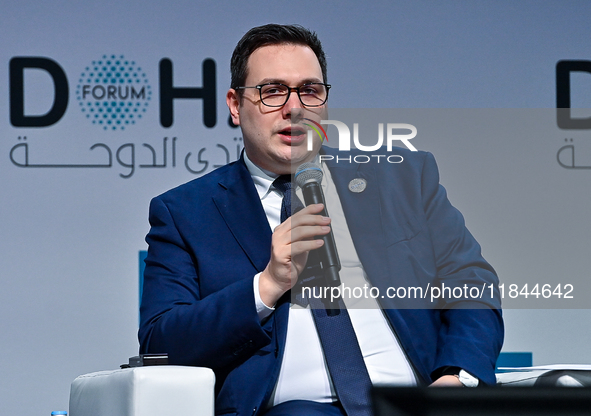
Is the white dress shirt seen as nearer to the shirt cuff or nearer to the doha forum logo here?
the shirt cuff

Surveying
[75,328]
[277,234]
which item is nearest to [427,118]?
[277,234]

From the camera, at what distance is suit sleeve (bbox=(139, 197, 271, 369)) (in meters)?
1.60

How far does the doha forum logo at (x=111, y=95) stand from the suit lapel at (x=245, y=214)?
1888mm

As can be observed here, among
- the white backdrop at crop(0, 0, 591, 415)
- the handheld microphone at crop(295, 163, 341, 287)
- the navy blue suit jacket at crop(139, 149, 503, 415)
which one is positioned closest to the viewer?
the handheld microphone at crop(295, 163, 341, 287)

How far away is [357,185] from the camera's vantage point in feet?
6.11

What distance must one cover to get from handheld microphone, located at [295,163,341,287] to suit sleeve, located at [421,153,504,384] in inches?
12.2

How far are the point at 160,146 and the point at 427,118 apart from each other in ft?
6.39

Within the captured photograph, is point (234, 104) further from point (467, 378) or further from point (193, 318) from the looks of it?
point (467, 378)

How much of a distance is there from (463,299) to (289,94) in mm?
685

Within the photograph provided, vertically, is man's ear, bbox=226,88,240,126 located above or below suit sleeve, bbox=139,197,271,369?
above

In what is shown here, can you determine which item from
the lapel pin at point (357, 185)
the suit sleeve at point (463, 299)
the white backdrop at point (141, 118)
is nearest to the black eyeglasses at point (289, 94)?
the lapel pin at point (357, 185)

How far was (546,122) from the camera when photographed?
3844 millimetres

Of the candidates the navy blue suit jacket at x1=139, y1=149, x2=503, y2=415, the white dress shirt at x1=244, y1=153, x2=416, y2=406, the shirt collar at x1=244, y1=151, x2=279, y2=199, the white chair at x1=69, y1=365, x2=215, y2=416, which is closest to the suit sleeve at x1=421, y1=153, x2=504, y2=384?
the navy blue suit jacket at x1=139, y1=149, x2=503, y2=415

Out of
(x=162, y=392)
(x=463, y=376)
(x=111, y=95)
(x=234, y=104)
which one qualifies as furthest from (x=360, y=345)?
(x=111, y=95)
